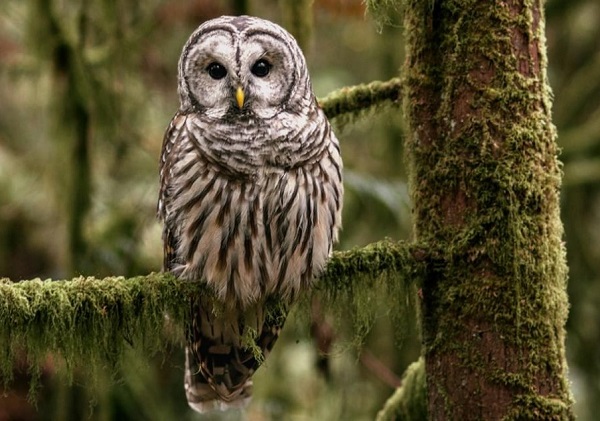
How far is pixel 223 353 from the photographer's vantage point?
3.59 meters

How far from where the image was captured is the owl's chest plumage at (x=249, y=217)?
305cm

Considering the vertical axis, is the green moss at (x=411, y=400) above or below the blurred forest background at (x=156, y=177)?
below

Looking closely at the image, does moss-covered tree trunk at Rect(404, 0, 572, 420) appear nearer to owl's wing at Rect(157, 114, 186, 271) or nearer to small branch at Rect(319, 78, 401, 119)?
small branch at Rect(319, 78, 401, 119)

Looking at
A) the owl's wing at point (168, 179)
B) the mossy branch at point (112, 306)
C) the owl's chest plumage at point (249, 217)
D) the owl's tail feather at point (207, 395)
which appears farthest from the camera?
the owl's tail feather at point (207, 395)

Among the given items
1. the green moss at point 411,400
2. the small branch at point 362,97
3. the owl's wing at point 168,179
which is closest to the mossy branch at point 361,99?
the small branch at point 362,97

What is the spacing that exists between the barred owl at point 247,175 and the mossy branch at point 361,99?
0.05 m

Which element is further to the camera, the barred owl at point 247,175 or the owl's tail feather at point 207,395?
the owl's tail feather at point 207,395

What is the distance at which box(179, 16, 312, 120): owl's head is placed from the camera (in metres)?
3.16

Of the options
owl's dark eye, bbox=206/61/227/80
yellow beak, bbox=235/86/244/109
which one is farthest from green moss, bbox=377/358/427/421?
owl's dark eye, bbox=206/61/227/80

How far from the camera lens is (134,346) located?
258 centimetres

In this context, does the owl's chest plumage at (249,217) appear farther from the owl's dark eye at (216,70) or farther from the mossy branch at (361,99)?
the owl's dark eye at (216,70)

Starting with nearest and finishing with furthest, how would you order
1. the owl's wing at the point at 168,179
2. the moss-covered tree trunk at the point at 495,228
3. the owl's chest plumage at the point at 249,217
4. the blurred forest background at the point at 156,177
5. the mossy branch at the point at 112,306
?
1. the mossy branch at the point at 112,306
2. the moss-covered tree trunk at the point at 495,228
3. the owl's chest plumage at the point at 249,217
4. the owl's wing at the point at 168,179
5. the blurred forest background at the point at 156,177

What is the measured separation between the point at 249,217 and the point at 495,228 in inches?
32.5

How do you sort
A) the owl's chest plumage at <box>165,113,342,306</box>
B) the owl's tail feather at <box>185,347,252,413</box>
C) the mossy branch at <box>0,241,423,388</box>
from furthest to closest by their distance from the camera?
1. the owl's tail feather at <box>185,347,252,413</box>
2. the owl's chest plumage at <box>165,113,342,306</box>
3. the mossy branch at <box>0,241,423,388</box>
